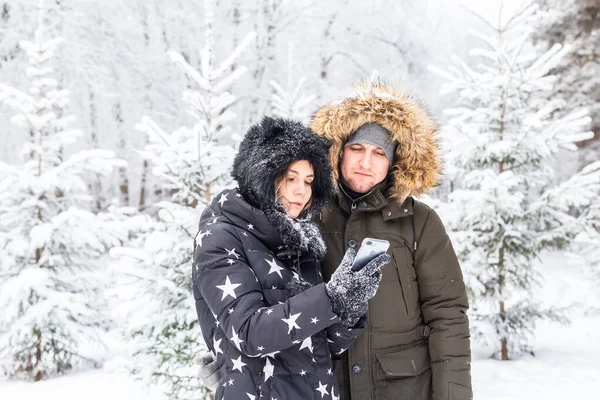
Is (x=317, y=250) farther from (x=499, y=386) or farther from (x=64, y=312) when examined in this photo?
(x=64, y=312)

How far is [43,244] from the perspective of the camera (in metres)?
7.19

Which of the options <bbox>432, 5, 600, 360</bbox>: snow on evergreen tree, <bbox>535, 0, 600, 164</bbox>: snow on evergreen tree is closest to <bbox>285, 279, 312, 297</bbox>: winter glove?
<bbox>432, 5, 600, 360</bbox>: snow on evergreen tree

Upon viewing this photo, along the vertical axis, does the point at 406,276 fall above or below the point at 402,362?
above

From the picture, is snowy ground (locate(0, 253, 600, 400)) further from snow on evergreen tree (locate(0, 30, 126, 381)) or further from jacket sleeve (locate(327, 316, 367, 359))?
jacket sleeve (locate(327, 316, 367, 359))

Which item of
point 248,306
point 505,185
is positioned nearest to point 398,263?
point 248,306

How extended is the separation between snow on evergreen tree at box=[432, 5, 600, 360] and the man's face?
163 inches

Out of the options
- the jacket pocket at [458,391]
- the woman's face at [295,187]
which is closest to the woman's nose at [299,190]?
the woman's face at [295,187]

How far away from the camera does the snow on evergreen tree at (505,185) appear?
255 inches

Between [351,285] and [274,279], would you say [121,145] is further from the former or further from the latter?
[351,285]

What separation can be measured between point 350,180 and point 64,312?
5889 millimetres

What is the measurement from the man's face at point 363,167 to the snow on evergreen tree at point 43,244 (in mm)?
4892

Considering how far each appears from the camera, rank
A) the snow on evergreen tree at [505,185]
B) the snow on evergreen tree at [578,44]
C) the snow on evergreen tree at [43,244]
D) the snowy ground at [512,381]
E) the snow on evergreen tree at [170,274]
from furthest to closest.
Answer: the snow on evergreen tree at [578,44]
the snow on evergreen tree at [43,244]
the snow on evergreen tree at [505,185]
the snowy ground at [512,381]
the snow on evergreen tree at [170,274]

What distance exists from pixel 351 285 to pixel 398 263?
67 cm

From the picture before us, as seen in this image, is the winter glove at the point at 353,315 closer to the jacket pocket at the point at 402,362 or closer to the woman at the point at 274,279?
the woman at the point at 274,279
